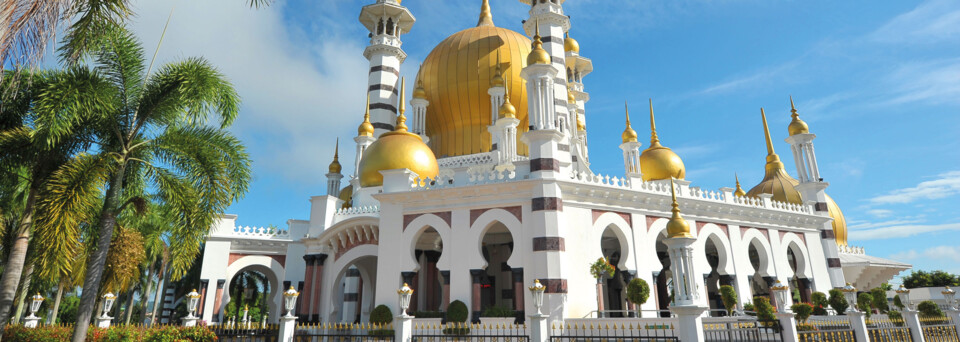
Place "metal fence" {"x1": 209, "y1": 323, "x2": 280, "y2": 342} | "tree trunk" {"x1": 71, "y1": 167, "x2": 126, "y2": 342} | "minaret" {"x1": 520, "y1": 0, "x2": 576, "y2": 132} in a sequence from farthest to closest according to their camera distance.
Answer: "minaret" {"x1": 520, "y1": 0, "x2": 576, "y2": 132}
"metal fence" {"x1": 209, "y1": 323, "x2": 280, "y2": 342}
"tree trunk" {"x1": 71, "y1": 167, "x2": 126, "y2": 342}

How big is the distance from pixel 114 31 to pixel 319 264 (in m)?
11.8

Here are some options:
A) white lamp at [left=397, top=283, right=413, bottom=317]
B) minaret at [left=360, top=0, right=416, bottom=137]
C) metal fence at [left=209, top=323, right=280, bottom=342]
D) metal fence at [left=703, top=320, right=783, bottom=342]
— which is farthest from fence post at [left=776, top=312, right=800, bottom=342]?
minaret at [left=360, top=0, right=416, bottom=137]

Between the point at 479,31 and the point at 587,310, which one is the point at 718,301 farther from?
the point at 479,31

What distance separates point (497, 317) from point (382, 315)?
3696 millimetres

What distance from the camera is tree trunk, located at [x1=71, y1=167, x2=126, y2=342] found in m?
11.7

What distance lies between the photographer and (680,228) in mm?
12227

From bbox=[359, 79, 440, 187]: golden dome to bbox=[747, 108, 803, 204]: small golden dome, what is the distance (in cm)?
1821

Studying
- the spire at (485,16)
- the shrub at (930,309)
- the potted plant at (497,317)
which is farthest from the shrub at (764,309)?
the spire at (485,16)

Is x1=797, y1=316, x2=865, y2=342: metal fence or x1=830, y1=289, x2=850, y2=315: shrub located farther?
x1=830, y1=289, x2=850, y2=315: shrub

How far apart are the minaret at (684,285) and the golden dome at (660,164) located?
13.4 metres

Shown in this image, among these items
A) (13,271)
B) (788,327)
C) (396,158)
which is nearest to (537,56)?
(396,158)

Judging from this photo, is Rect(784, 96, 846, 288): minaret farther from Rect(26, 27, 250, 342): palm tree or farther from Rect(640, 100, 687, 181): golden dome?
Rect(26, 27, 250, 342): palm tree

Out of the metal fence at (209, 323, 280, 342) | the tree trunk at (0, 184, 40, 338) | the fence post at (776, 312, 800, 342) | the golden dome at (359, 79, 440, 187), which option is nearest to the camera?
the fence post at (776, 312, 800, 342)

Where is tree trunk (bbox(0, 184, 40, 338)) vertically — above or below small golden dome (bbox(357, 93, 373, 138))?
below
